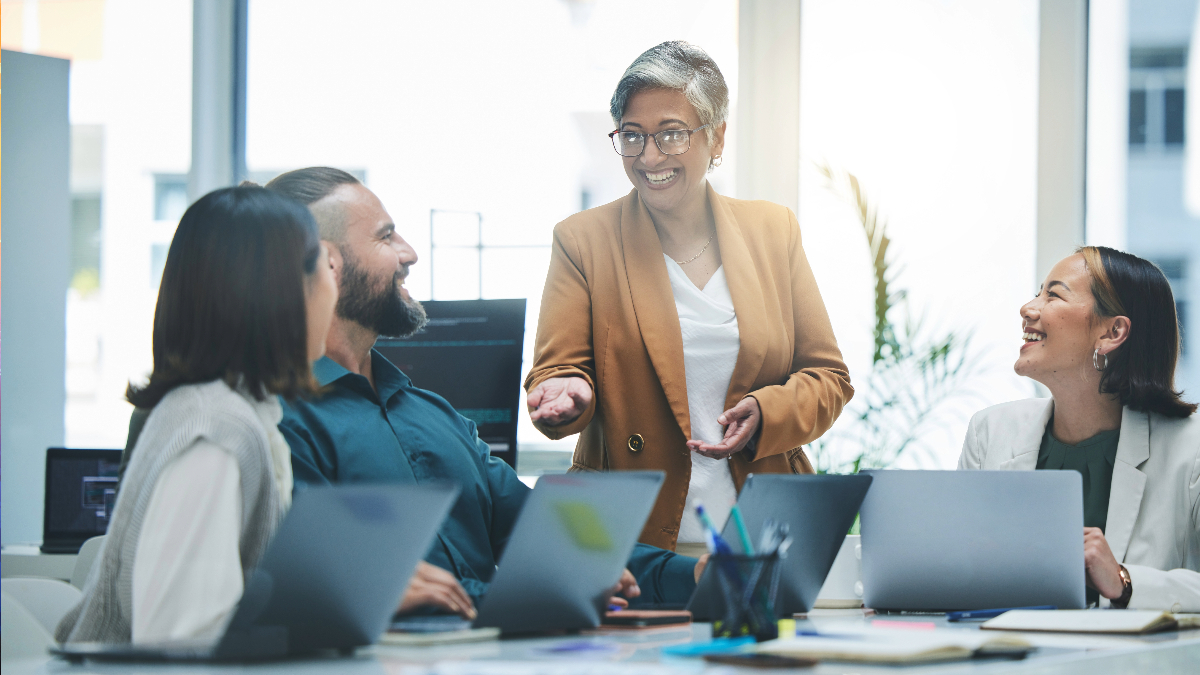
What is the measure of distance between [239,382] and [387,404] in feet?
2.11

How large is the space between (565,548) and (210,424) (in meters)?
0.36

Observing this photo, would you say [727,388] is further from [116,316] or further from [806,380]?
[116,316]

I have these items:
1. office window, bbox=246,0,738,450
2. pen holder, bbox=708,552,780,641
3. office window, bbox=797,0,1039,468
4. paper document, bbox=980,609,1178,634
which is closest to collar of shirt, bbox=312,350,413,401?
pen holder, bbox=708,552,780,641

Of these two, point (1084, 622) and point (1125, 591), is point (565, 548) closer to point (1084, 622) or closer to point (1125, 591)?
point (1084, 622)

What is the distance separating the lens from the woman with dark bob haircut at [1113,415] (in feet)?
5.98

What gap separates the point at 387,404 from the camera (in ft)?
5.61

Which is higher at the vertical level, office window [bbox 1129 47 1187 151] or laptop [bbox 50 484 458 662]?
office window [bbox 1129 47 1187 151]

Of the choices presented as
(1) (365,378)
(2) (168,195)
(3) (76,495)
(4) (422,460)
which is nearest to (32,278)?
(2) (168,195)

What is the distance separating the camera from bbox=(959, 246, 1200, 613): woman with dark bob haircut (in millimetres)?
1822

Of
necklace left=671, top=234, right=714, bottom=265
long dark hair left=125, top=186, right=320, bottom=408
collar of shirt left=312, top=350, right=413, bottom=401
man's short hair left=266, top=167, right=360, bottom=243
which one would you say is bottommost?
collar of shirt left=312, top=350, right=413, bottom=401

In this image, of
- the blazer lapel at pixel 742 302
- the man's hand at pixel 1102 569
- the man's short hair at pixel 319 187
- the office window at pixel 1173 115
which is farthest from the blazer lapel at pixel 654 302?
the office window at pixel 1173 115

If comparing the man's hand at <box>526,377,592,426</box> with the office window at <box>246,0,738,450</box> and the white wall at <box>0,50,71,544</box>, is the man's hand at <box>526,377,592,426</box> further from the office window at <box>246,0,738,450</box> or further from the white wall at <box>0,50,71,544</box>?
the white wall at <box>0,50,71,544</box>

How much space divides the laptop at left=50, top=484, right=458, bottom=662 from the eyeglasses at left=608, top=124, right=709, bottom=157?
4.11 feet

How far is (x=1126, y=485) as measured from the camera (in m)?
1.83
